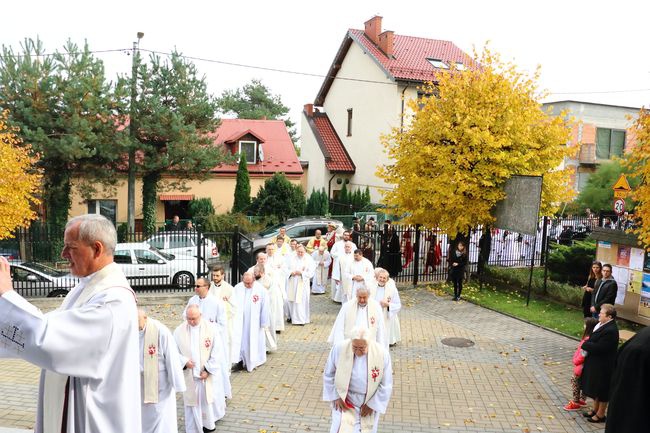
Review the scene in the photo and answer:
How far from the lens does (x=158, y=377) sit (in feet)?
19.2

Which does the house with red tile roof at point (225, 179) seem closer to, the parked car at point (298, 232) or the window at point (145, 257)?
the parked car at point (298, 232)

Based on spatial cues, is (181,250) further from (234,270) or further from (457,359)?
(457,359)

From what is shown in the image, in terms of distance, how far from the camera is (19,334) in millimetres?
1933

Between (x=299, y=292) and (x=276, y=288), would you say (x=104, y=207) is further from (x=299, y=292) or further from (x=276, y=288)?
(x=276, y=288)

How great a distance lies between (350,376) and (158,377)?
2.04m

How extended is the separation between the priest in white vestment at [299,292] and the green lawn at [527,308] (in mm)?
5002

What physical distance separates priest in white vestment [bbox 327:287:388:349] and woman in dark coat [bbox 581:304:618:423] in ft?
9.58

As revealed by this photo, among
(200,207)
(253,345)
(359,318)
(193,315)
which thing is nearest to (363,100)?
(200,207)

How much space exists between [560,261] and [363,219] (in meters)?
10.5

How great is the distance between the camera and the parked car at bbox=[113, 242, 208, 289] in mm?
15586

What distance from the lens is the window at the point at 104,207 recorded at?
93.4ft

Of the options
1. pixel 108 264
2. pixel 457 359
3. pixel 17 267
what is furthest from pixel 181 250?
pixel 108 264

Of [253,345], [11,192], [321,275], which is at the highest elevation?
[11,192]

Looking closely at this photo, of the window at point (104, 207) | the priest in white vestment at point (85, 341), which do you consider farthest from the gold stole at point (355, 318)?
the window at point (104, 207)
